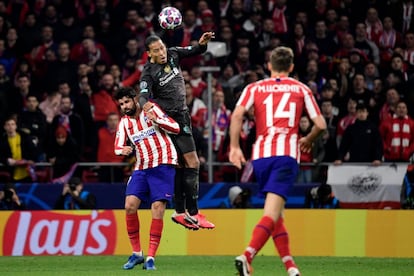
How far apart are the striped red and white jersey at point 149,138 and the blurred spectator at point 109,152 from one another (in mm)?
6307

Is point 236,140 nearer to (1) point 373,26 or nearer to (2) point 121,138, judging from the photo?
(2) point 121,138

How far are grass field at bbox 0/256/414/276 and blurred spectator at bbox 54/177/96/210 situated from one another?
201cm

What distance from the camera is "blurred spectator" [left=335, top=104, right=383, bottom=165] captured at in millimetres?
19438

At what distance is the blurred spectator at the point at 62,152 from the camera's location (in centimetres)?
1969

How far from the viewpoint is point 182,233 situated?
1798 centimetres

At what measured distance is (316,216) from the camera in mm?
17797

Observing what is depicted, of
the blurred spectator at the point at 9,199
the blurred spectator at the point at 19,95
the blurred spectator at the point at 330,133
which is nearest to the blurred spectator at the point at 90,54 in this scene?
the blurred spectator at the point at 19,95

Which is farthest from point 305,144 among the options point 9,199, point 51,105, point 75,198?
point 51,105

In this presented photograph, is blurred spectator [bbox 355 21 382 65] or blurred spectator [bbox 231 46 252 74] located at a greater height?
blurred spectator [bbox 355 21 382 65]

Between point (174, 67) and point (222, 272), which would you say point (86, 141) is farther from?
point (222, 272)

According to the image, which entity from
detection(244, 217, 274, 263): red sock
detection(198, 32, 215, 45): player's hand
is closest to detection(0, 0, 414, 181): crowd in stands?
detection(198, 32, 215, 45): player's hand

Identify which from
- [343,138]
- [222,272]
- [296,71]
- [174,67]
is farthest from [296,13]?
[222,272]

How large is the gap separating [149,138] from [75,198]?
17.4ft

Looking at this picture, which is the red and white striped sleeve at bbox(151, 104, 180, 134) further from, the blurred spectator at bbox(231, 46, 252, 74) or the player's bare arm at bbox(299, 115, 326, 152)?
the blurred spectator at bbox(231, 46, 252, 74)
